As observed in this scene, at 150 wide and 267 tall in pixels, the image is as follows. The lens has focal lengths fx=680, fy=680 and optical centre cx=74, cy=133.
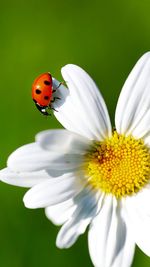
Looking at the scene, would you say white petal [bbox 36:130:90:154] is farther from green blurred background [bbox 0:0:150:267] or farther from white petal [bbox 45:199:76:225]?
green blurred background [bbox 0:0:150:267]

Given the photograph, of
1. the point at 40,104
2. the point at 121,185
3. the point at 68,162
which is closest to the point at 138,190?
the point at 121,185

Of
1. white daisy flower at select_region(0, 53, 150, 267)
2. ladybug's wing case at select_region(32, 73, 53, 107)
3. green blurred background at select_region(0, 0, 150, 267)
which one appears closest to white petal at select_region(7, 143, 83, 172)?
white daisy flower at select_region(0, 53, 150, 267)

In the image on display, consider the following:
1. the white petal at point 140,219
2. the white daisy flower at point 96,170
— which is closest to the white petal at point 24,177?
the white daisy flower at point 96,170

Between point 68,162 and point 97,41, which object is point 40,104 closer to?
point 68,162

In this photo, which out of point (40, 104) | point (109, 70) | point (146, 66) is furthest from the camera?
point (109, 70)

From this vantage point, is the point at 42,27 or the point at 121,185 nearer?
the point at 121,185

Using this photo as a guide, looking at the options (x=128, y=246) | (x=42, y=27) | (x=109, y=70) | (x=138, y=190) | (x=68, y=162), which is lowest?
(x=128, y=246)
